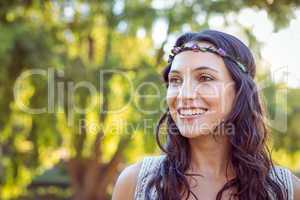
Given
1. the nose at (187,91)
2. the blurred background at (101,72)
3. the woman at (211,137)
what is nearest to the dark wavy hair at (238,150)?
the woman at (211,137)

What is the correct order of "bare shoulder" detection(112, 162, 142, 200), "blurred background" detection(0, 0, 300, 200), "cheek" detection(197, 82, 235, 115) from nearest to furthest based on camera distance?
"cheek" detection(197, 82, 235, 115)
"bare shoulder" detection(112, 162, 142, 200)
"blurred background" detection(0, 0, 300, 200)

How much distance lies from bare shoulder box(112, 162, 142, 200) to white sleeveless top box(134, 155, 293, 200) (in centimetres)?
2

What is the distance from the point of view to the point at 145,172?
164 cm

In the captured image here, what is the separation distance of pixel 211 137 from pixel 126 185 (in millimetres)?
309

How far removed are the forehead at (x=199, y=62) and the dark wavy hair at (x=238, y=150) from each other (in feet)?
0.08

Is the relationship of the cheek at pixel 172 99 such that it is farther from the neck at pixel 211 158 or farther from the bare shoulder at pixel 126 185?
the bare shoulder at pixel 126 185

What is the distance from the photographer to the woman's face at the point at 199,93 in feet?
5.02

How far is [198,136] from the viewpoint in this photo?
156cm

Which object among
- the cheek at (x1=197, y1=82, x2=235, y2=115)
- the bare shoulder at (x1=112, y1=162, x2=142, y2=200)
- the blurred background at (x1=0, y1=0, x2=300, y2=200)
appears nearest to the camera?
the cheek at (x1=197, y1=82, x2=235, y2=115)

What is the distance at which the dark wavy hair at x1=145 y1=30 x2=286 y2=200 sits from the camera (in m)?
1.58

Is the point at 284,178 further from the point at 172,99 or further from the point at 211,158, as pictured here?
the point at 172,99

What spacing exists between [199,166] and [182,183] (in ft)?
0.27

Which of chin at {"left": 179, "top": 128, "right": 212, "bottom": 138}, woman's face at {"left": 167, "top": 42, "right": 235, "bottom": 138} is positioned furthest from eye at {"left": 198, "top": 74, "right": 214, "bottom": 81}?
chin at {"left": 179, "top": 128, "right": 212, "bottom": 138}

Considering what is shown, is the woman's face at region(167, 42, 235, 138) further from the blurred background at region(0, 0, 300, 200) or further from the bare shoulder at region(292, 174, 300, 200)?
the blurred background at region(0, 0, 300, 200)
